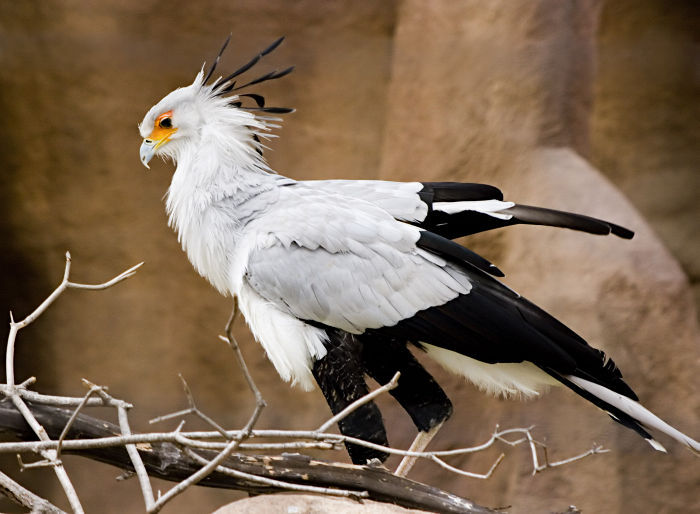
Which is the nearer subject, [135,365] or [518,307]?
[518,307]

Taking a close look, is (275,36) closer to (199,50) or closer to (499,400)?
(199,50)

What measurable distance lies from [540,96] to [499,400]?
1.03 m

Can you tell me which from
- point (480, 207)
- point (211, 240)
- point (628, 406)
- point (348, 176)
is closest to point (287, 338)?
point (211, 240)

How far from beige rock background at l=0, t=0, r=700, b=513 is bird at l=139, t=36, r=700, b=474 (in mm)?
897

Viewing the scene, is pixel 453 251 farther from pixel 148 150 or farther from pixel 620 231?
pixel 148 150

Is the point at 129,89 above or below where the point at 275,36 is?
below

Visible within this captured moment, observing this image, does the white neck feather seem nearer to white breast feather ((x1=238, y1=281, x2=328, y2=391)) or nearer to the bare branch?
white breast feather ((x1=238, y1=281, x2=328, y2=391))

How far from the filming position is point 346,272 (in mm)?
2010

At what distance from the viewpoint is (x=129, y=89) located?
3213 millimetres

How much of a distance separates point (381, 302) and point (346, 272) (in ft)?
0.33

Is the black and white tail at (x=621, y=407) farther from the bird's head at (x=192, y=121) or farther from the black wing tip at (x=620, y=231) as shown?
the bird's head at (x=192, y=121)

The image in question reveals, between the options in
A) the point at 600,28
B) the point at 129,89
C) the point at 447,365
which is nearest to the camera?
the point at 447,365

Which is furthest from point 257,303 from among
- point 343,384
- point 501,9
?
point 501,9

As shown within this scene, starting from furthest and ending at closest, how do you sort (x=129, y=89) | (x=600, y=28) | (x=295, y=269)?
(x=600, y=28)
(x=129, y=89)
(x=295, y=269)
